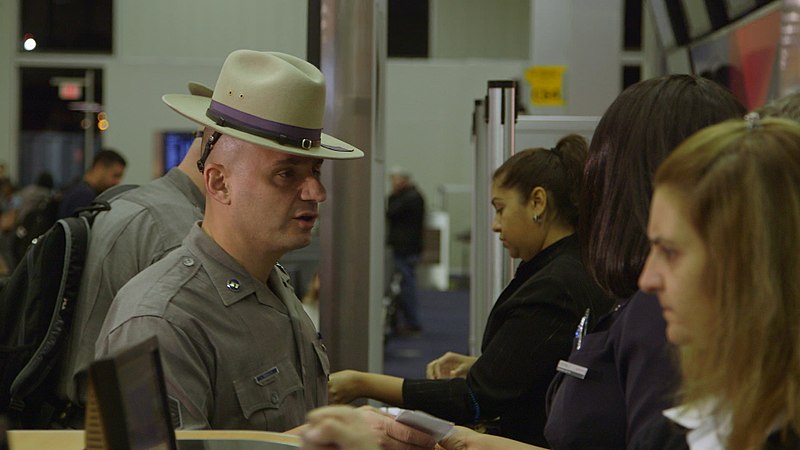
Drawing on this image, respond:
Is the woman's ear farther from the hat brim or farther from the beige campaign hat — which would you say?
the beige campaign hat

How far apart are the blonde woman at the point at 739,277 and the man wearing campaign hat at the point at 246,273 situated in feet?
3.09

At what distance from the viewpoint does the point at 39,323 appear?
295 centimetres

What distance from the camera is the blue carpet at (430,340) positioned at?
393 inches

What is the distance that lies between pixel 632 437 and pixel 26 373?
1807 millimetres

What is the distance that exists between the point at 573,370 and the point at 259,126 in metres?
0.80

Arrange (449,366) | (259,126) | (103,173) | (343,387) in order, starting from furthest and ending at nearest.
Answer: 1. (103,173)
2. (449,366)
3. (343,387)
4. (259,126)

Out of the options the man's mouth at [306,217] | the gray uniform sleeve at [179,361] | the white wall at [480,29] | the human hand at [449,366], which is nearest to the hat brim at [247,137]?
the man's mouth at [306,217]

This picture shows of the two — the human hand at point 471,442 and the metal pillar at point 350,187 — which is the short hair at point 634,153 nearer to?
the human hand at point 471,442

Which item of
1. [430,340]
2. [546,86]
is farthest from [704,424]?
[430,340]

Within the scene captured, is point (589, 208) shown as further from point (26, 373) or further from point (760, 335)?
point (26, 373)

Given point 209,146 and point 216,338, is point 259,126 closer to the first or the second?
point 209,146

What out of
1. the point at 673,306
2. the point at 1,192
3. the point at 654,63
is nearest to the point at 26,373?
the point at 673,306

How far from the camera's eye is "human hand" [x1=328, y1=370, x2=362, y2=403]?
2.81 m

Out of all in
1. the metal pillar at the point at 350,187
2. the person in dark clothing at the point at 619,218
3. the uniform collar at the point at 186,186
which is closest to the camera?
the person in dark clothing at the point at 619,218
